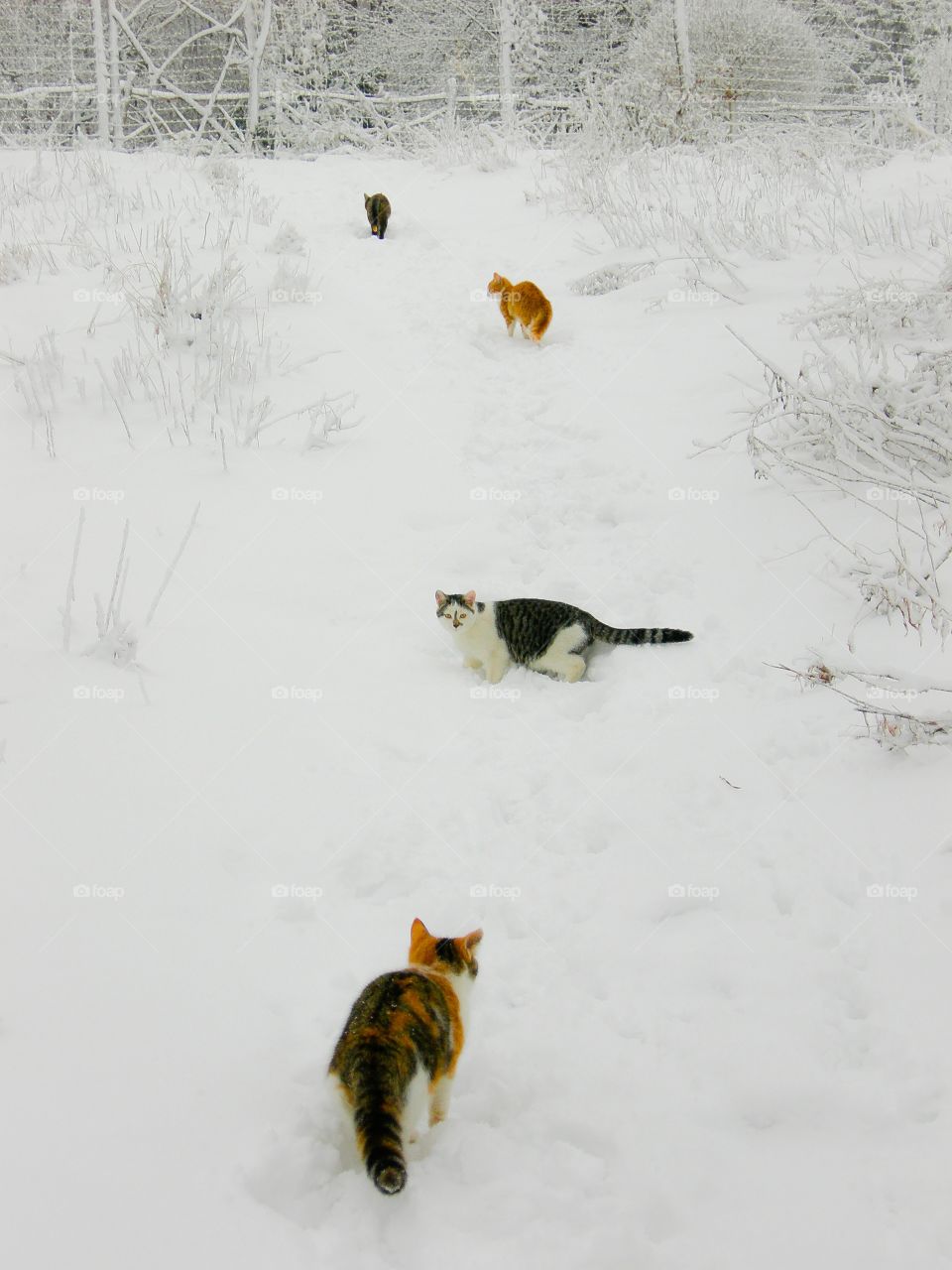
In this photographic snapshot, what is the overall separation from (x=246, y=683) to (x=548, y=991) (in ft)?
7.02

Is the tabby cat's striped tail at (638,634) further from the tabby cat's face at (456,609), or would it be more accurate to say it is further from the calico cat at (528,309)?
the calico cat at (528,309)

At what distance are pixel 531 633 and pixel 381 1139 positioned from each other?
315cm

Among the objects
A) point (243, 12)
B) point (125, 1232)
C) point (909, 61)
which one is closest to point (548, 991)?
point (125, 1232)

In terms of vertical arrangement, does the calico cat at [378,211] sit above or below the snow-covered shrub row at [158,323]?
above

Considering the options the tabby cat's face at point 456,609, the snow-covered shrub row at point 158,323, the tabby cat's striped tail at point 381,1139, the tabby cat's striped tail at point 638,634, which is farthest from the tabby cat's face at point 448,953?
the snow-covered shrub row at point 158,323

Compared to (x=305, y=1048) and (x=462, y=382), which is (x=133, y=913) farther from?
(x=462, y=382)

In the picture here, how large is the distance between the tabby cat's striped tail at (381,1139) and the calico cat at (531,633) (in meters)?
2.94

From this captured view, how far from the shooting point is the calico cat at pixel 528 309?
8328mm

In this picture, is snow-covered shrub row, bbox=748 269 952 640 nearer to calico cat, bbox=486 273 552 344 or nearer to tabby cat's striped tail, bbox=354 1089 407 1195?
tabby cat's striped tail, bbox=354 1089 407 1195

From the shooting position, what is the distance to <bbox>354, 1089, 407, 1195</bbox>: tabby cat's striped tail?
1.75 metres

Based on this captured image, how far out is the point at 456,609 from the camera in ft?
14.9

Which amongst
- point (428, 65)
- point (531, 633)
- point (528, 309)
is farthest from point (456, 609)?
point (428, 65)

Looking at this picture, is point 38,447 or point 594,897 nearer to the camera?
point 594,897

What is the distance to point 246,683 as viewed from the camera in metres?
4.02
